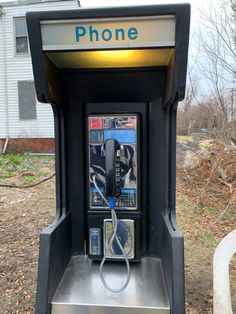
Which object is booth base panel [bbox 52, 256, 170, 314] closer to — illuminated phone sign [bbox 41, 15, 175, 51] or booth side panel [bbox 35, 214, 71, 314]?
booth side panel [bbox 35, 214, 71, 314]

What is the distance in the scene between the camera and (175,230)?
1.76 metres

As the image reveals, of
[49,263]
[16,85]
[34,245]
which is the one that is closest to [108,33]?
[49,263]

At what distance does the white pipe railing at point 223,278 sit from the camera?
2.11 metres

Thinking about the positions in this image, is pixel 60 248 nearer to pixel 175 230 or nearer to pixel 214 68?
pixel 175 230

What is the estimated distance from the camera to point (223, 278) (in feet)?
7.21

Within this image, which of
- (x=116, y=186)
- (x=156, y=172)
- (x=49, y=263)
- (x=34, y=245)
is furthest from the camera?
(x=34, y=245)

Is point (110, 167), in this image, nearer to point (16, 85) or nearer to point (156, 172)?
point (156, 172)

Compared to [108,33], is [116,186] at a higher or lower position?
lower

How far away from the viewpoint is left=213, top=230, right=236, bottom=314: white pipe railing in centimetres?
211

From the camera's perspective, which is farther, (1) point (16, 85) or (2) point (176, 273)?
(1) point (16, 85)

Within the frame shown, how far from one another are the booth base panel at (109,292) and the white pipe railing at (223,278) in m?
0.39

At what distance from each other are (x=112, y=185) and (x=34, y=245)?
1.86 m

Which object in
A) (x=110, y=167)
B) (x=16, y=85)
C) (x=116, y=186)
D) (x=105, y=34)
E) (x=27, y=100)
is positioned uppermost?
(x=16, y=85)

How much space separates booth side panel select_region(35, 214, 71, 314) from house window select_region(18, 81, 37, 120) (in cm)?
913
